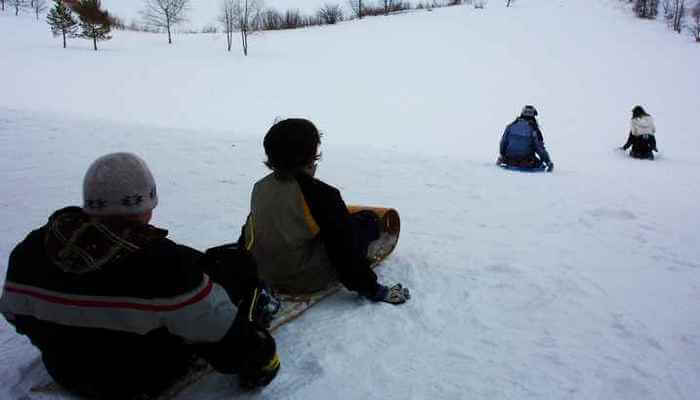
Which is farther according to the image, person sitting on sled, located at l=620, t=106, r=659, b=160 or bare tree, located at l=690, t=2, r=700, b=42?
bare tree, located at l=690, t=2, r=700, b=42

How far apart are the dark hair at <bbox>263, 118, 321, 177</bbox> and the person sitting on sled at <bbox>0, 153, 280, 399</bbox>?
846 mm

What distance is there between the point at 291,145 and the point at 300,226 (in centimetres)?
40

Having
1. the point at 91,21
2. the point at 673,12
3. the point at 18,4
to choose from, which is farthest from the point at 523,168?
the point at 18,4

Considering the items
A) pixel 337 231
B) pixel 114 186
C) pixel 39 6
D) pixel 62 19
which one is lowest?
pixel 337 231

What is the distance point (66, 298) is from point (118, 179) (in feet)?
1.25

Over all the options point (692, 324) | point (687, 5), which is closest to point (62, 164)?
point (692, 324)

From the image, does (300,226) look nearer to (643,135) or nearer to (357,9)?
(643,135)

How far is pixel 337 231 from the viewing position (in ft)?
7.77

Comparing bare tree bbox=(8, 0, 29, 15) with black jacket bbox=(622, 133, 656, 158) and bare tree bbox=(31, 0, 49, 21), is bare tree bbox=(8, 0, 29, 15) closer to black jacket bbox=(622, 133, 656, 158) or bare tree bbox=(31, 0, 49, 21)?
bare tree bbox=(31, 0, 49, 21)

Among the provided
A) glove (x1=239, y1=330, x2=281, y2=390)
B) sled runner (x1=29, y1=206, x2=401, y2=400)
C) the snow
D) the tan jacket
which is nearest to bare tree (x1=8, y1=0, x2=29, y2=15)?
the snow

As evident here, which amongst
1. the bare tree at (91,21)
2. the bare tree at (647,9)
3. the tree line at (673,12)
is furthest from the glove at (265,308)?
the bare tree at (647,9)

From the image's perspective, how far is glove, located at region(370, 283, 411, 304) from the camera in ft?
8.57

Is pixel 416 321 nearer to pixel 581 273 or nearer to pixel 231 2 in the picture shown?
pixel 581 273

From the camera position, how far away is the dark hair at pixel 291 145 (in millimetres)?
2316
